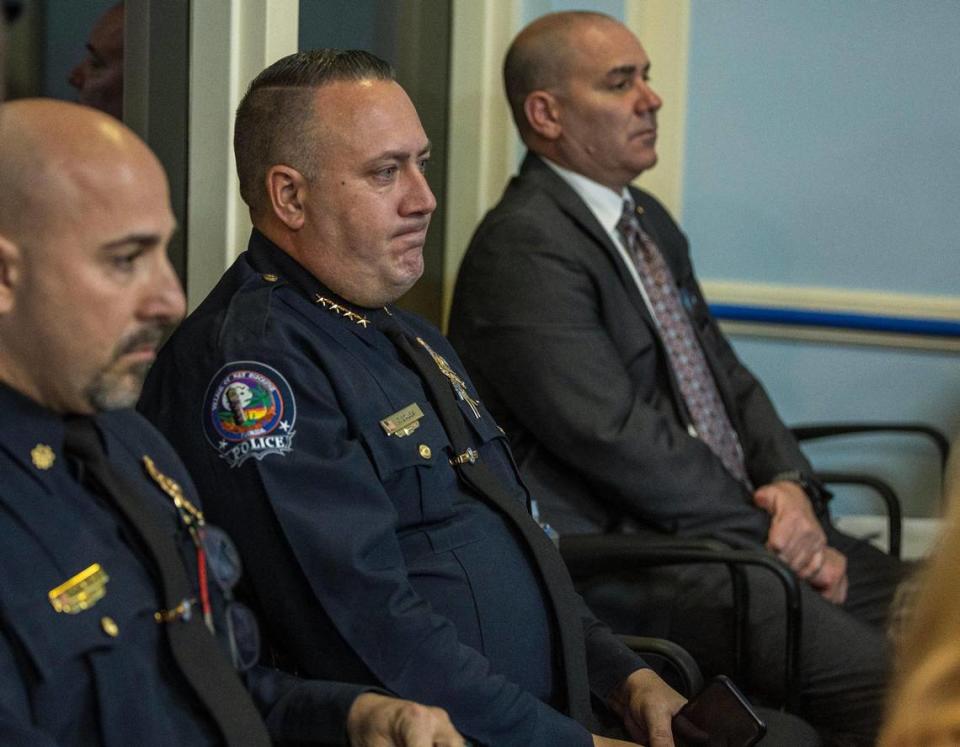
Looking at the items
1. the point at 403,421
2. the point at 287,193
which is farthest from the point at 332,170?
the point at 403,421

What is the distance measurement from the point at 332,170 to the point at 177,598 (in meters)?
0.76

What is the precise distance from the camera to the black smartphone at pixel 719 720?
187 cm

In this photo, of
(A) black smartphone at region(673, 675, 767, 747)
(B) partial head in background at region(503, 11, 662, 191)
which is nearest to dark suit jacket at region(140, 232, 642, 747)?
(A) black smartphone at region(673, 675, 767, 747)

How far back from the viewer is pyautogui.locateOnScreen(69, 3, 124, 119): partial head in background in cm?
209

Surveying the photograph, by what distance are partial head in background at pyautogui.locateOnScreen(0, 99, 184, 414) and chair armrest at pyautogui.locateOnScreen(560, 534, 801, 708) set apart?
1146 millimetres

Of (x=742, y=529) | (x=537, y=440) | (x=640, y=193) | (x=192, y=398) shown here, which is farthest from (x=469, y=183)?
(x=192, y=398)

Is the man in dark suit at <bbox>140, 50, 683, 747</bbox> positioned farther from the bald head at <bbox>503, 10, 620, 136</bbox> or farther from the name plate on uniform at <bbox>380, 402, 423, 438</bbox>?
the bald head at <bbox>503, 10, 620, 136</bbox>

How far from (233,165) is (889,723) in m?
1.64

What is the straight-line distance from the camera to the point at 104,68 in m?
2.13

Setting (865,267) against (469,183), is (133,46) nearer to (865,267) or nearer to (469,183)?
(469,183)

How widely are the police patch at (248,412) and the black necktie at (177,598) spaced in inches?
11.9

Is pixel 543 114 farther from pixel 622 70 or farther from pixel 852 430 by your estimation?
pixel 852 430

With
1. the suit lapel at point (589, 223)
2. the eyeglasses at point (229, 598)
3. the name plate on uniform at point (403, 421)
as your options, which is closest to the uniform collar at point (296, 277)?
the name plate on uniform at point (403, 421)

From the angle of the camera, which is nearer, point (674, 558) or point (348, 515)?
point (348, 515)
